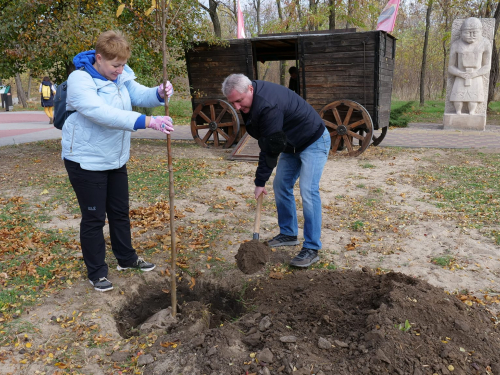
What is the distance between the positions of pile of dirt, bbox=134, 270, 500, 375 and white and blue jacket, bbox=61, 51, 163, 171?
1363 mm

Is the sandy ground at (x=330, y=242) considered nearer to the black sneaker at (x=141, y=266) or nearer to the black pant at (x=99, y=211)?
the black sneaker at (x=141, y=266)

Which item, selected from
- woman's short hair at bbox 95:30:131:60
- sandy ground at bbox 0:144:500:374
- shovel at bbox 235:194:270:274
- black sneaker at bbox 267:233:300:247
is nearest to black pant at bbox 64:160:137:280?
sandy ground at bbox 0:144:500:374

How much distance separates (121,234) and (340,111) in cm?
675

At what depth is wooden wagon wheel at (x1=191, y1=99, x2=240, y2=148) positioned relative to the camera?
10398mm

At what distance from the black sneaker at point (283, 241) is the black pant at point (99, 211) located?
4.60 feet

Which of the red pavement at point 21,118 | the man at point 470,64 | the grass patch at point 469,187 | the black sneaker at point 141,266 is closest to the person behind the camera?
the black sneaker at point 141,266

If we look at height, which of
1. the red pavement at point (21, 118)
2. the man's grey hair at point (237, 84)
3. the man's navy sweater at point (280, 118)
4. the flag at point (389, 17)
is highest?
the flag at point (389, 17)

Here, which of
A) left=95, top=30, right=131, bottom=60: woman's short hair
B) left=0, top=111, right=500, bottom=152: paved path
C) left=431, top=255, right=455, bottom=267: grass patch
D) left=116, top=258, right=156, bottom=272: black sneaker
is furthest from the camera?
left=0, top=111, right=500, bottom=152: paved path

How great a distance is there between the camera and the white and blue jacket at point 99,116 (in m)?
2.99

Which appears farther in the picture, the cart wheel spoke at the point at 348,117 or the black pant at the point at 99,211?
the cart wheel spoke at the point at 348,117

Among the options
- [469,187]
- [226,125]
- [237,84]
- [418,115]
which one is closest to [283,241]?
[237,84]

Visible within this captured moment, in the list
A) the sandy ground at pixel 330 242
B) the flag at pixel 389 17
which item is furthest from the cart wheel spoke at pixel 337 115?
the flag at pixel 389 17

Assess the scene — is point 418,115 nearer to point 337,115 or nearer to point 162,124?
point 337,115

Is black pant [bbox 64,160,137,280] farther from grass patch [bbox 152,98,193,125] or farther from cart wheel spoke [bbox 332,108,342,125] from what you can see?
grass patch [bbox 152,98,193,125]
